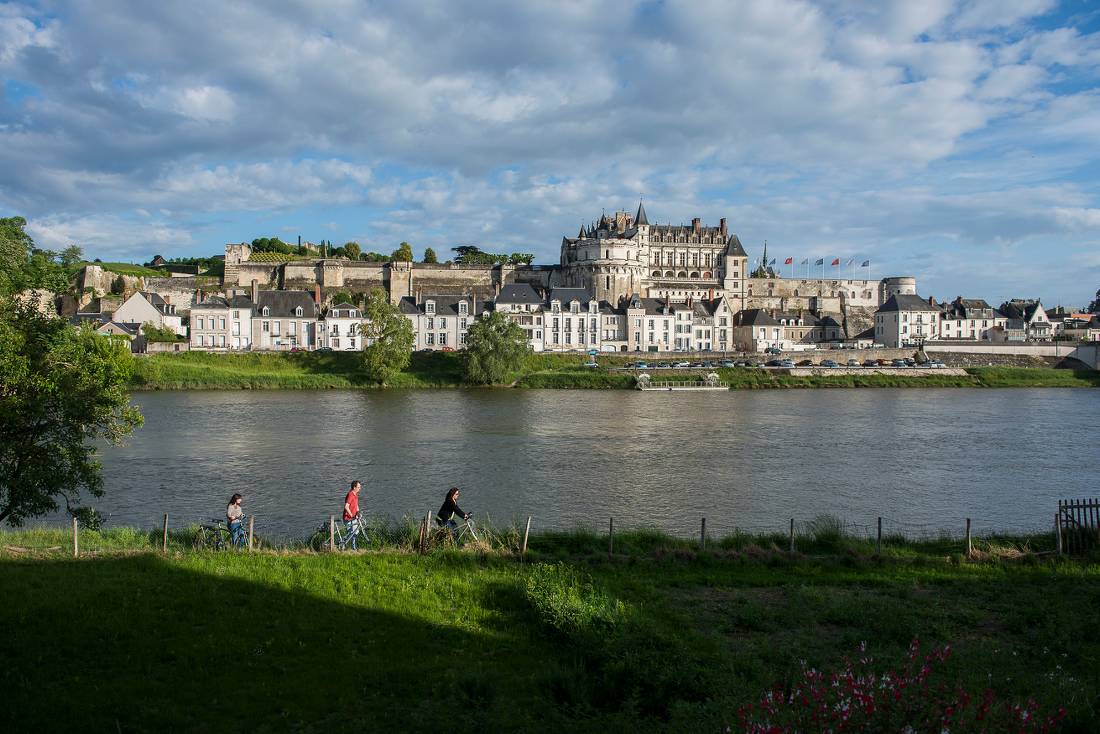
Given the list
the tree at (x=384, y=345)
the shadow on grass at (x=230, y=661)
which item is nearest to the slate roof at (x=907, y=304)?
the tree at (x=384, y=345)

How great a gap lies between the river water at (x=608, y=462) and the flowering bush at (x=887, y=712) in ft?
35.3

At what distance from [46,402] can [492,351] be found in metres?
38.3

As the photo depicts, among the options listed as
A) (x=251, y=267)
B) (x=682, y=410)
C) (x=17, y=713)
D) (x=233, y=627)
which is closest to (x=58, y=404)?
(x=233, y=627)

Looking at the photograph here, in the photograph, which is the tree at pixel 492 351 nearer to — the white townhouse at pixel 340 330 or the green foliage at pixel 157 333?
the white townhouse at pixel 340 330

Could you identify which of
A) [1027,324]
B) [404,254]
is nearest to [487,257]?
[404,254]

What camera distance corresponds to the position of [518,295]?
62531 mm

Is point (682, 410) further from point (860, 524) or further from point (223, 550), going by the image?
point (223, 550)

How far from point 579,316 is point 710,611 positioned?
5463 centimetres

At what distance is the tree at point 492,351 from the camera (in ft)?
160

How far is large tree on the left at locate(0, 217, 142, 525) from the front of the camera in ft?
33.6

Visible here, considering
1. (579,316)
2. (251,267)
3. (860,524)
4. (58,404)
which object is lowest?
(860,524)

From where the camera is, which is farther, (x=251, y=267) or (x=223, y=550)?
(x=251, y=267)

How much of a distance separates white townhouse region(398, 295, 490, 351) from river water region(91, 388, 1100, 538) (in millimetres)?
19305

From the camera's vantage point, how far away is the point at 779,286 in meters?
89.2
